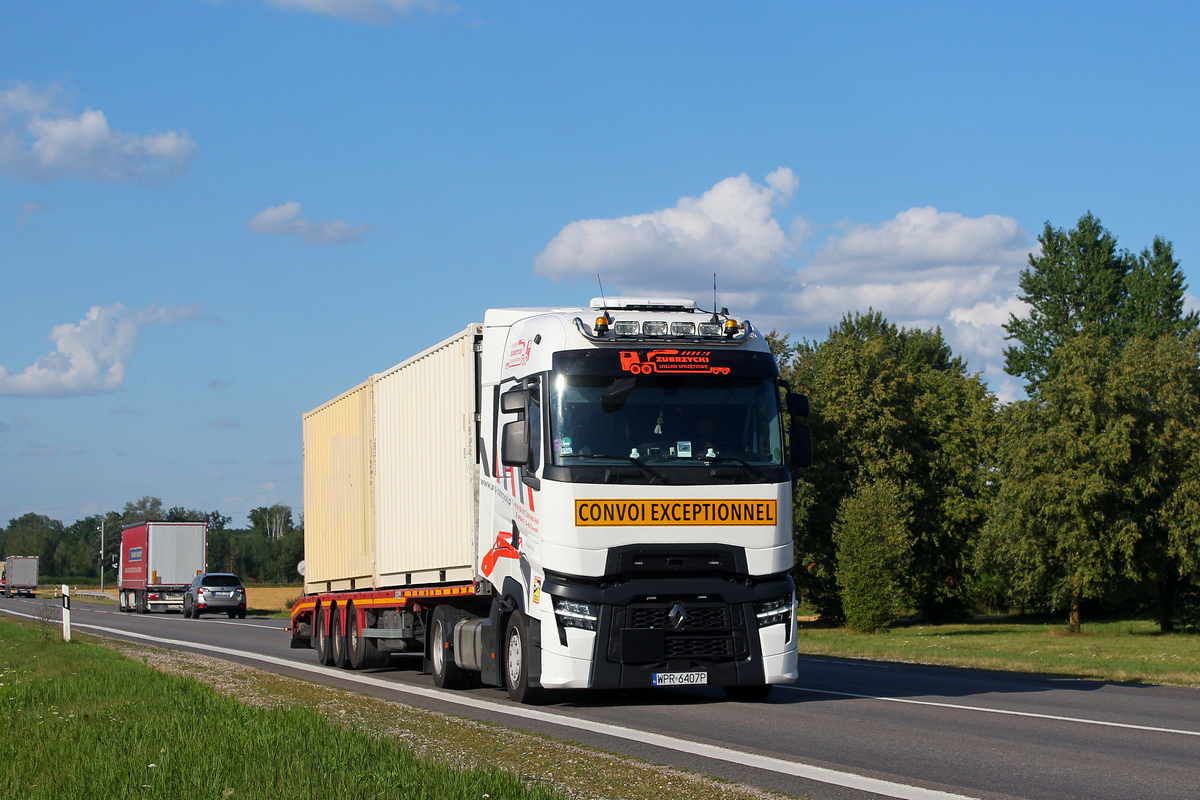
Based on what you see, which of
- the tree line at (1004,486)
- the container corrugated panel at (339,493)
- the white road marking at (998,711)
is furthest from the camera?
the tree line at (1004,486)

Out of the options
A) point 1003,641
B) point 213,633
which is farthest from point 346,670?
point 1003,641

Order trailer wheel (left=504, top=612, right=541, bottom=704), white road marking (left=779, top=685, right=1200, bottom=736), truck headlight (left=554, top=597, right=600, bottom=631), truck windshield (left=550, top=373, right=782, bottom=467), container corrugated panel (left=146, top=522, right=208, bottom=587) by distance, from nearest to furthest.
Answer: white road marking (left=779, top=685, right=1200, bottom=736) → truck headlight (left=554, top=597, right=600, bottom=631) → truck windshield (left=550, top=373, right=782, bottom=467) → trailer wheel (left=504, top=612, right=541, bottom=704) → container corrugated panel (left=146, top=522, right=208, bottom=587)

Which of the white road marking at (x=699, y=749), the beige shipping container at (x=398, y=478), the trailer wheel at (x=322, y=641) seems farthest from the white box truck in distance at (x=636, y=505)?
the trailer wheel at (x=322, y=641)

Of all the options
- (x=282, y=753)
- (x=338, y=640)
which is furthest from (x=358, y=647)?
(x=282, y=753)

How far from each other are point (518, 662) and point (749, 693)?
257 cm

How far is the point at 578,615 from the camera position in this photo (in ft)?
→ 39.7

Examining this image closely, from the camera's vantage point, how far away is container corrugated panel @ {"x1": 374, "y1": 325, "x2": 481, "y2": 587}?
605 inches

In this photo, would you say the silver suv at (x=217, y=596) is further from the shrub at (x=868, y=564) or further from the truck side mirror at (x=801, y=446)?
the truck side mirror at (x=801, y=446)

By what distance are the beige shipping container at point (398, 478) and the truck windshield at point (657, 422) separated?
9.47ft

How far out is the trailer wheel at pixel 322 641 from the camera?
21.1 meters

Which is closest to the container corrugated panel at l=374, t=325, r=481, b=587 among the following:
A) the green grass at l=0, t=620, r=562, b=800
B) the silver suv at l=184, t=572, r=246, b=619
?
the green grass at l=0, t=620, r=562, b=800

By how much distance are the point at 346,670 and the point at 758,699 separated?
8.58 metres

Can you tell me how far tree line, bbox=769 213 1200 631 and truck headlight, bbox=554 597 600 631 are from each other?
2515cm

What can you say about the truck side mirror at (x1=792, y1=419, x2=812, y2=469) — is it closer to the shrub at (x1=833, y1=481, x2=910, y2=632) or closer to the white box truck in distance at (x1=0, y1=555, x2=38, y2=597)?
the shrub at (x1=833, y1=481, x2=910, y2=632)
